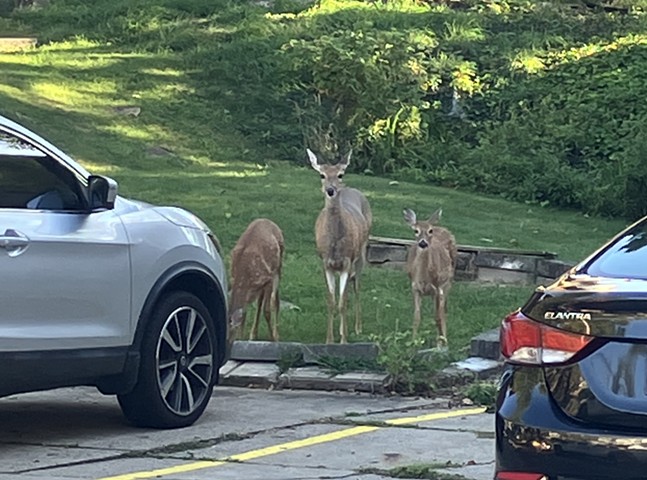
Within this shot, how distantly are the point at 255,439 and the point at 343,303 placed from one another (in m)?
3.87

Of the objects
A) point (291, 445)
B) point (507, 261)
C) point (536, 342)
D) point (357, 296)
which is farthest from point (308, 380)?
point (536, 342)

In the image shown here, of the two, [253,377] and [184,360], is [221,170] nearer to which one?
[253,377]

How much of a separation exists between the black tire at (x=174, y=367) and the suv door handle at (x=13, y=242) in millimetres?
1104

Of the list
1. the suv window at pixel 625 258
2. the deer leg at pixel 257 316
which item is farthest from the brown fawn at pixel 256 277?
the suv window at pixel 625 258

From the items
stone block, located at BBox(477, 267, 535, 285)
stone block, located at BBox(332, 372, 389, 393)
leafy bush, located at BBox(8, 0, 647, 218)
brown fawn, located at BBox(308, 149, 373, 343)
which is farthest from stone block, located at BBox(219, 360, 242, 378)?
leafy bush, located at BBox(8, 0, 647, 218)

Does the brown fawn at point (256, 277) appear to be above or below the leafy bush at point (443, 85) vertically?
below

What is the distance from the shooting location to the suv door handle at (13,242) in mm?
7727

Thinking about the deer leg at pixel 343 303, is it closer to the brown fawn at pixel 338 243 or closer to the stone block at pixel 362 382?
the brown fawn at pixel 338 243

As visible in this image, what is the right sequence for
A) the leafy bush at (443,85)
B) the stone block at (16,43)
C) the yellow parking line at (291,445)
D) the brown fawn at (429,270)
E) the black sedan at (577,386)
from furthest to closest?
1. the stone block at (16,43)
2. the leafy bush at (443,85)
3. the brown fawn at (429,270)
4. the yellow parking line at (291,445)
5. the black sedan at (577,386)

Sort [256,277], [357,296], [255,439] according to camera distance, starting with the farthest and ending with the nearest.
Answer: [357,296] < [256,277] < [255,439]

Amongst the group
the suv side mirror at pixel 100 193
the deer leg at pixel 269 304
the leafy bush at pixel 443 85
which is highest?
the leafy bush at pixel 443 85

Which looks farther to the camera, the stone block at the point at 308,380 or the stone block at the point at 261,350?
the stone block at the point at 261,350

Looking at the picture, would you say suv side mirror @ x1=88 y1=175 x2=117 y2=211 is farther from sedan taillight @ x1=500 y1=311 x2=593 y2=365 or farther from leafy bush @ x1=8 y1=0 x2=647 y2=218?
→ leafy bush @ x1=8 y1=0 x2=647 y2=218

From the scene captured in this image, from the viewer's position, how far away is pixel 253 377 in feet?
34.4
